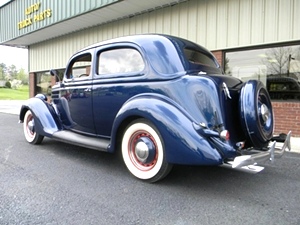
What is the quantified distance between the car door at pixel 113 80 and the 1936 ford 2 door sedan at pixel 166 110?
0.01 m

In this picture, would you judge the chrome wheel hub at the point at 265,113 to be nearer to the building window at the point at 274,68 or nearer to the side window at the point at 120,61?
the side window at the point at 120,61

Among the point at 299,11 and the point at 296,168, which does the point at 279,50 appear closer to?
the point at 299,11

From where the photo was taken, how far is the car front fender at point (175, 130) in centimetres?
276

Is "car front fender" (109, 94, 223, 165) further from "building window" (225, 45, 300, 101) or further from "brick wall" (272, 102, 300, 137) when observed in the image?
"building window" (225, 45, 300, 101)

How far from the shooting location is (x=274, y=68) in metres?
6.75

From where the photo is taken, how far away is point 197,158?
9.10ft

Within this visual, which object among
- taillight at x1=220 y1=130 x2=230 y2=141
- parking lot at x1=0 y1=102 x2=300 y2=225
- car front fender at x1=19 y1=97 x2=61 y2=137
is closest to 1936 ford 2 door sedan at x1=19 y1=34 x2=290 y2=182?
taillight at x1=220 y1=130 x2=230 y2=141

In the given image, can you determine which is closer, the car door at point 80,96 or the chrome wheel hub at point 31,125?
the car door at point 80,96

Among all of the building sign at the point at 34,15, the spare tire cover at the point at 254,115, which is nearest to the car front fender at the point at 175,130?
the spare tire cover at the point at 254,115

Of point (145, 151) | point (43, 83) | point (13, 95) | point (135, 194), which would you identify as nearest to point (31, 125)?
point (145, 151)

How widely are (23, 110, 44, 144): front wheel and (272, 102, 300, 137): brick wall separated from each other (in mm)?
5481

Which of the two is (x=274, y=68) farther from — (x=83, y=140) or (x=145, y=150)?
(x=83, y=140)

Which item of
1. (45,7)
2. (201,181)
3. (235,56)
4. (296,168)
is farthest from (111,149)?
(45,7)

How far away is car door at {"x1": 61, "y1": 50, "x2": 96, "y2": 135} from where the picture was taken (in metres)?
4.10
